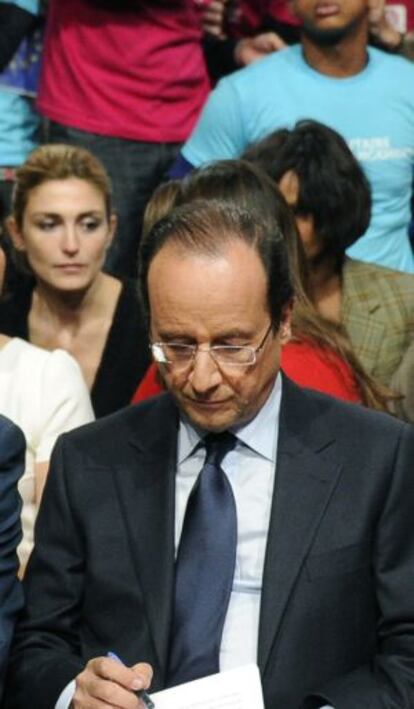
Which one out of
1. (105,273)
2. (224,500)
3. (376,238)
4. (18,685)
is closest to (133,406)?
(224,500)

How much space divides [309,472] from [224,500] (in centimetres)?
15

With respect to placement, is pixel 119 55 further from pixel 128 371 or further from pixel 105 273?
pixel 128 371

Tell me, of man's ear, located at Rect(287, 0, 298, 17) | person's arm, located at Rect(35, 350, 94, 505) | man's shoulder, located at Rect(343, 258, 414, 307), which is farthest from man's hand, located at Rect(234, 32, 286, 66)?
person's arm, located at Rect(35, 350, 94, 505)

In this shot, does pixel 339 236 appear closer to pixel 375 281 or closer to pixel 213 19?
pixel 375 281

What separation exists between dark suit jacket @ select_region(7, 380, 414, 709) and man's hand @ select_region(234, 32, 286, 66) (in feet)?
9.84

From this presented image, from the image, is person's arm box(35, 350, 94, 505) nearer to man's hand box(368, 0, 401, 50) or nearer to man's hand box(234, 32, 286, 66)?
man's hand box(234, 32, 286, 66)

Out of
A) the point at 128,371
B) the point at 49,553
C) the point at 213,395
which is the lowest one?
the point at 128,371

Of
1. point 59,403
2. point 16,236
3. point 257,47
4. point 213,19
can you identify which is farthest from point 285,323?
point 213,19

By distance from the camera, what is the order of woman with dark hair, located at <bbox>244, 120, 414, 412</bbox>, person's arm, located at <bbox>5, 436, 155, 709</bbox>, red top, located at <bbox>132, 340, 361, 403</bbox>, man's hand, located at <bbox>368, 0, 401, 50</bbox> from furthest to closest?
man's hand, located at <bbox>368, 0, 401, 50</bbox>
woman with dark hair, located at <bbox>244, 120, 414, 412</bbox>
red top, located at <bbox>132, 340, 361, 403</bbox>
person's arm, located at <bbox>5, 436, 155, 709</bbox>

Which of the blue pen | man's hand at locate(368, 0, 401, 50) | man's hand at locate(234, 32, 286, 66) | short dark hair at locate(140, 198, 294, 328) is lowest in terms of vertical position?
the blue pen

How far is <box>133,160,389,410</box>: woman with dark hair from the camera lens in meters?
3.45

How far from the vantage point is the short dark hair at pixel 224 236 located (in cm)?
284

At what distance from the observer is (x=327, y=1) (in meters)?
5.41

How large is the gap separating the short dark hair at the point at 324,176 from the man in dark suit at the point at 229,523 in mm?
1390
